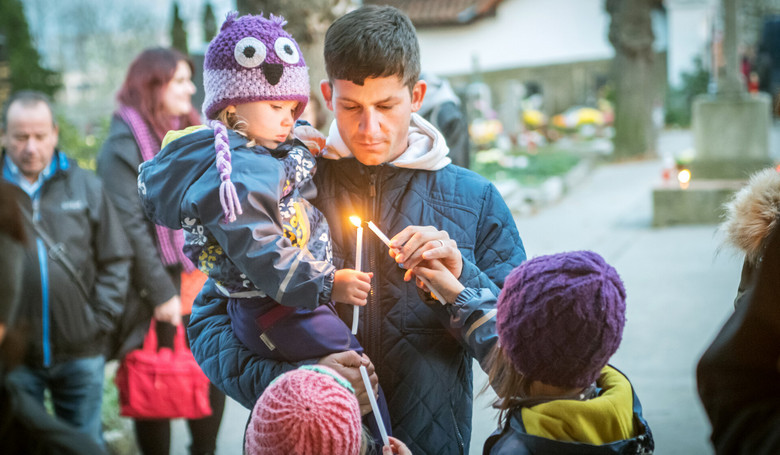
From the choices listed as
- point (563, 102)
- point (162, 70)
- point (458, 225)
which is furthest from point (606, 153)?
point (458, 225)

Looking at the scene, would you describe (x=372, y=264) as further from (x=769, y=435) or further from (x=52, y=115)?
(x=52, y=115)

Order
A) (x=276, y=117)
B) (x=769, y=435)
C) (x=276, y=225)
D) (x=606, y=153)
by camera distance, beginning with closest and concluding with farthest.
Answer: (x=769, y=435) → (x=276, y=225) → (x=276, y=117) → (x=606, y=153)

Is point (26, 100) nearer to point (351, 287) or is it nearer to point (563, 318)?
point (351, 287)

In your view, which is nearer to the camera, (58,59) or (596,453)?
(596,453)

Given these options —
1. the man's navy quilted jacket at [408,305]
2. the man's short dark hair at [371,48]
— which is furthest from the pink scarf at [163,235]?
the man's short dark hair at [371,48]

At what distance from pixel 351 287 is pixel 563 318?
0.55m

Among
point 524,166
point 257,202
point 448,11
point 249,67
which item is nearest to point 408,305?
point 257,202

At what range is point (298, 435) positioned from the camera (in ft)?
5.90

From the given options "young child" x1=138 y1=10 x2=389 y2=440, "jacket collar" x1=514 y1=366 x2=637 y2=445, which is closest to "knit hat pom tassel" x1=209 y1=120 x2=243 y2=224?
"young child" x1=138 y1=10 x2=389 y2=440

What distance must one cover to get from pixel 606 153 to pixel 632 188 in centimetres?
523

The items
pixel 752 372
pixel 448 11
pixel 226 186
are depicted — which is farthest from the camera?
pixel 448 11

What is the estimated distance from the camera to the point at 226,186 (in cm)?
204

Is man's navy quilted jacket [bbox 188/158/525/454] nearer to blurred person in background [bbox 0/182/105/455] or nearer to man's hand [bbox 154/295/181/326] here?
blurred person in background [bbox 0/182/105/455]

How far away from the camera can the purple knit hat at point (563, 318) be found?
1.84m
